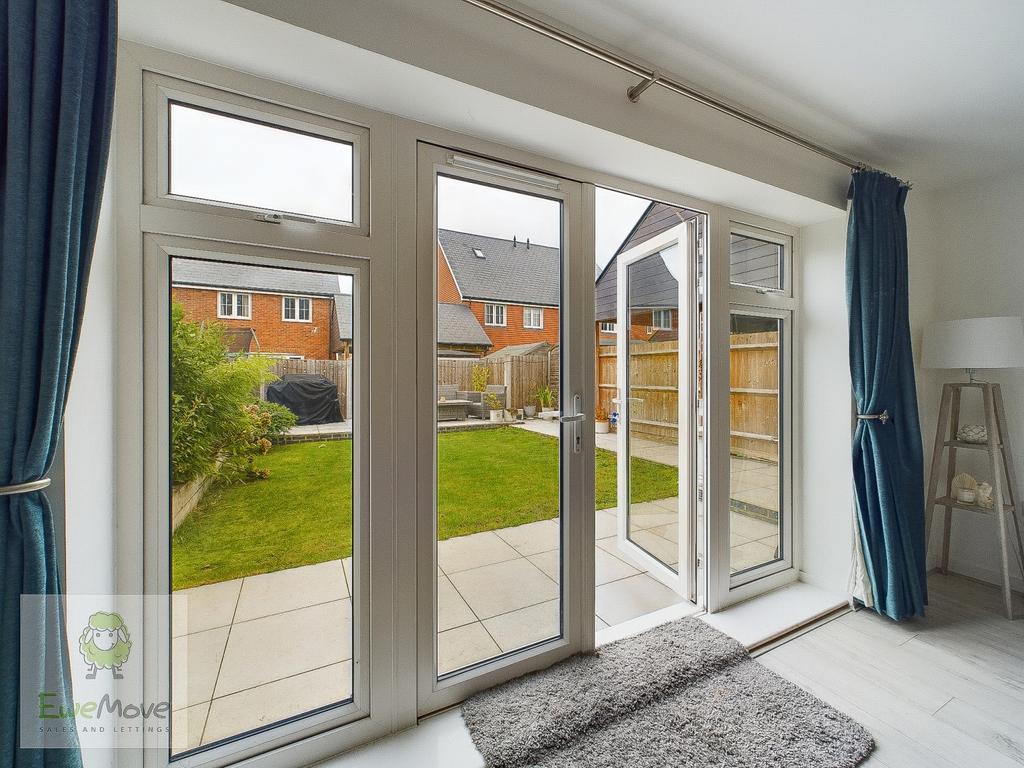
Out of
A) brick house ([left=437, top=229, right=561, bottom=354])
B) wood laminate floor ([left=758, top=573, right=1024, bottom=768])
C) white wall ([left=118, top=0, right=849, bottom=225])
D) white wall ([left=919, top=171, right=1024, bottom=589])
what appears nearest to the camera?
white wall ([left=118, top=0, right=849, bottom=225])

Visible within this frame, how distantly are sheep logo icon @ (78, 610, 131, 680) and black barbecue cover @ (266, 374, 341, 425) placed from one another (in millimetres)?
681

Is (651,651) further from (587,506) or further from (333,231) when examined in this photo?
(333,231)

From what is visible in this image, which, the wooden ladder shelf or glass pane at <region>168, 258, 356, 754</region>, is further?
the wooden ladder shelf

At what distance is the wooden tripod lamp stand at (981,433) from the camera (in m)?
2.30

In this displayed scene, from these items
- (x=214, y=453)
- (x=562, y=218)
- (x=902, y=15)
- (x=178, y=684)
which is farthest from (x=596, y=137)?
(x=178, y=684)

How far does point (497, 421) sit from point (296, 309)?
33.2 inches

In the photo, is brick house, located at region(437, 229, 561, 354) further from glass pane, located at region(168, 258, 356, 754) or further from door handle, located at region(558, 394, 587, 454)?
glass pane, located at region(168, 258, 356, 754)

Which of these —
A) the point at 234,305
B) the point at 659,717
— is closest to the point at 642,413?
the point at 659,717

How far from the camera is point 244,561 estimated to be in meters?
1.39

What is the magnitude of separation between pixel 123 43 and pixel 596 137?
4.69 feet

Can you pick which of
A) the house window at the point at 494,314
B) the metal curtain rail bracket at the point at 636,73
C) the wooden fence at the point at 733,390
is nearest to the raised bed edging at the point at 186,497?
the house window at the point at 494,314

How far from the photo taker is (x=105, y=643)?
1138 millimetres

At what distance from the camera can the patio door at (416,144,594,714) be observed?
1.59 m

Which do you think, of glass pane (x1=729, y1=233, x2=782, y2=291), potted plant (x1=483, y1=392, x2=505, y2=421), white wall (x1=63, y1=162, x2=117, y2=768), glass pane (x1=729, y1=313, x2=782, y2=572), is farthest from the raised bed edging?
glass pane (x1=729, y1=233, x2=782, y2=291)
